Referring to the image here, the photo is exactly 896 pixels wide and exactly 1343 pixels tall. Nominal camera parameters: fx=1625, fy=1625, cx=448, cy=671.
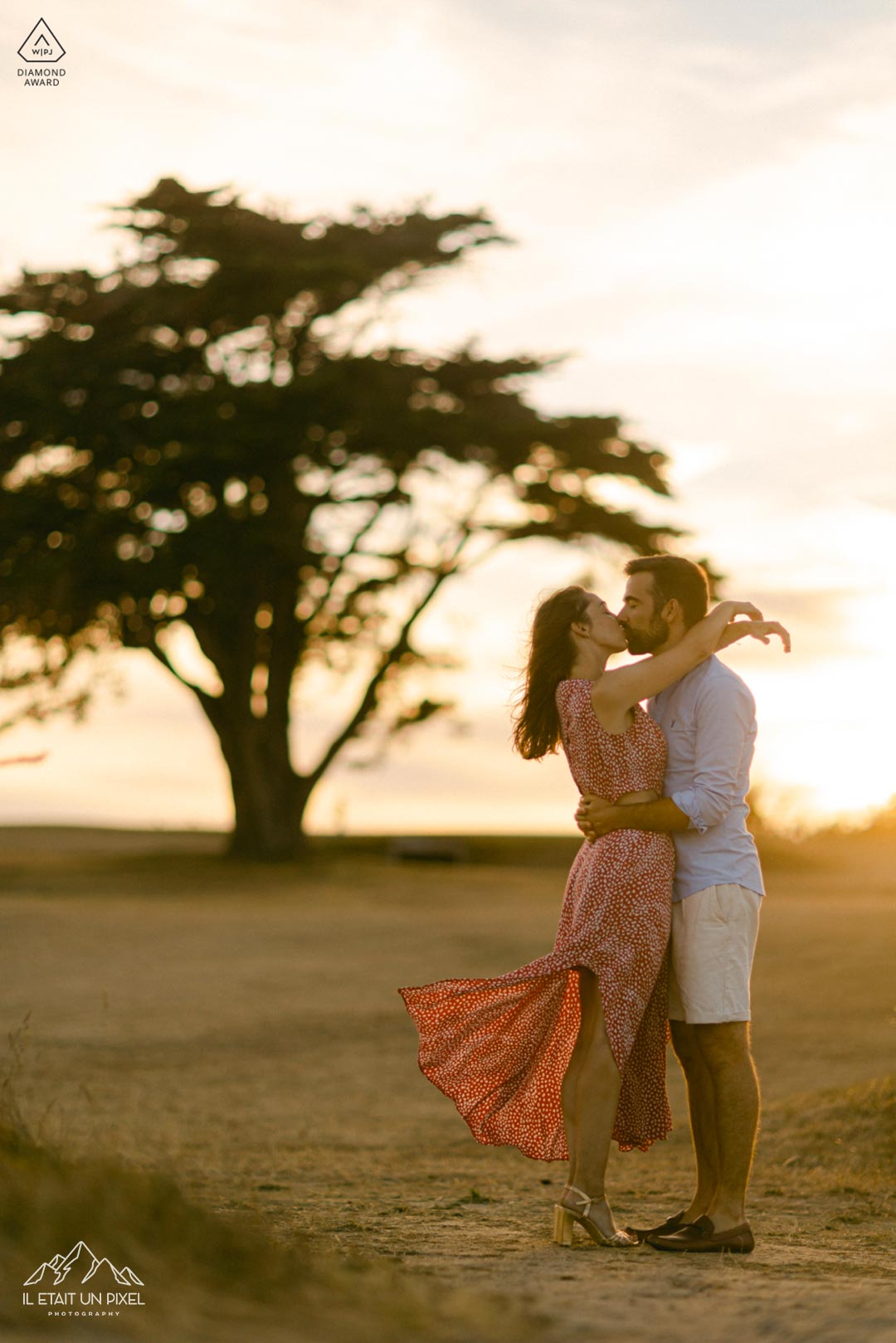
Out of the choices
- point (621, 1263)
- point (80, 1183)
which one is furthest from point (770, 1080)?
point (80, 1183)

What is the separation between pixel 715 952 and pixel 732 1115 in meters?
0.49

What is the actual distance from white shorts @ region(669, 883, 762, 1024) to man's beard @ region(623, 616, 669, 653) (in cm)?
78

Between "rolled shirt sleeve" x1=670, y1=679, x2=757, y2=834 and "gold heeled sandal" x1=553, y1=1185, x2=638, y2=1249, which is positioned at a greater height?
"rolled shirt sleeve" x1=670, y1=679, x2=757, y2=834

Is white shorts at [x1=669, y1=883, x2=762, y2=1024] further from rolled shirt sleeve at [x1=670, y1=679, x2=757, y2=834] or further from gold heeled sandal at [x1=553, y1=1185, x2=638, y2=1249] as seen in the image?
gold heeled sandal at [x1=553, y1=1185, x2=638, y2=1249]

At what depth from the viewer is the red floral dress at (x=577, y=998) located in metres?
4.96

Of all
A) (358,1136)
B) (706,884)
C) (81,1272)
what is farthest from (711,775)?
(358,1136)

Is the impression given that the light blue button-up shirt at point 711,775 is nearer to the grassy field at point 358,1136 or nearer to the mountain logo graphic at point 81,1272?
the grassy field at point 358,1136

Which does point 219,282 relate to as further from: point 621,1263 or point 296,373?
point 621,1263

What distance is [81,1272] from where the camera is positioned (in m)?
3.50

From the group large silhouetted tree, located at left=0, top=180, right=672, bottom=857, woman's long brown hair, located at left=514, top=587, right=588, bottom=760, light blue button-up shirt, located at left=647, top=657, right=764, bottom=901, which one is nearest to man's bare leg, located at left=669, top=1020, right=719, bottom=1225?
light blue button-up shirt, located at left=647, top=657, right=764, bottom=901

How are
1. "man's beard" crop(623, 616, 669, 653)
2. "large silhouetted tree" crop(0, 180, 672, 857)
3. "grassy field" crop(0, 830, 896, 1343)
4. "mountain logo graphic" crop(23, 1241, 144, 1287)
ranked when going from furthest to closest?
"large silhouetted tree" crop(0, 180, 672, 857), "man's beard" crop(623, 616, 669, 653), "grassy field" crop(0, 830, 896, 1343), "mountain logo graphic" crop(23, 1241, 144, 1287)

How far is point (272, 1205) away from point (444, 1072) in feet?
3.51

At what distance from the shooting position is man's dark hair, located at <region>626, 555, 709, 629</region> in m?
5.15

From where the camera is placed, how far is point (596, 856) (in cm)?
505
